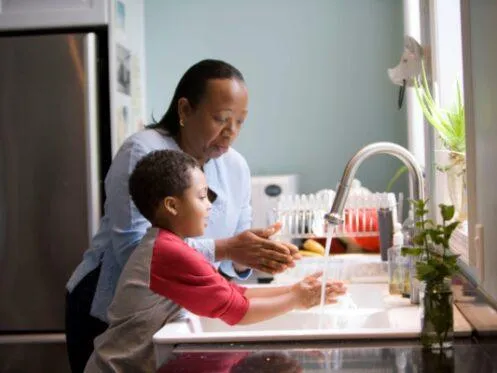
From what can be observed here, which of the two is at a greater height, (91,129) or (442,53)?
(442,53)

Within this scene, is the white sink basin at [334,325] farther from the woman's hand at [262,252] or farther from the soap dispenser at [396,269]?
the woman's hand at [262,252]

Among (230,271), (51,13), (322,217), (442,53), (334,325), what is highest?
(51,13)

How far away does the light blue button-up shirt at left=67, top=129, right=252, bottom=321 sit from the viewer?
1759 mm

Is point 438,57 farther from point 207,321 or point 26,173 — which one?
point 26,173

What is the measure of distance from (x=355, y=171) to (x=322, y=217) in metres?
1.09

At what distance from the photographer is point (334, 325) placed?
170 centimetres

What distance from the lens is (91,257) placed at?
192cm

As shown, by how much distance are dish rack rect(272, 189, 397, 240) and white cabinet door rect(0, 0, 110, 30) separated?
106cm

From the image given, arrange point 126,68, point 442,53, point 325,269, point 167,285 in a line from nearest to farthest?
point 167,285, point 325,269, point 442,53, point 126,68

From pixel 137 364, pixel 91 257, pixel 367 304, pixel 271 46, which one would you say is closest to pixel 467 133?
pixel 367 304

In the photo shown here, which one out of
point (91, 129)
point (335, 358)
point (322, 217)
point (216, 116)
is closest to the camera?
point (335, 358)

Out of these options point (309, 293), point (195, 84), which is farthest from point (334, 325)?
point (195, 84)

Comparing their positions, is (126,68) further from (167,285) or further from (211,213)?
(167,285)

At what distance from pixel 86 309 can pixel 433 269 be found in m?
1.02
